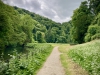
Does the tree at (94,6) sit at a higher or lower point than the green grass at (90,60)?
higher

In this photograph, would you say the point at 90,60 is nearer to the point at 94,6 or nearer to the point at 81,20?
the point at 81,20

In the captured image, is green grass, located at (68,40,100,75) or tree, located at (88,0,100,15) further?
tree, located at (88,0,100,15)

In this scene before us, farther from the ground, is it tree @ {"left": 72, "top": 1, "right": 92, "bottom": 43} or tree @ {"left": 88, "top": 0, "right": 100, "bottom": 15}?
tree @ {"left": 88, "top": 0, "right": 100, "bottom": 15}

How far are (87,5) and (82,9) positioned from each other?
7.31 feet

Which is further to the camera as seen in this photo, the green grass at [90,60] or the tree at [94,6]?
the tree at [94,6]

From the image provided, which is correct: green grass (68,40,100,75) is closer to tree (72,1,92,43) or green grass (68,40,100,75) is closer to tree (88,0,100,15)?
tree (72,1,92,43)

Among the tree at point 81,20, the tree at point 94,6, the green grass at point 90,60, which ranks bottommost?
the green grass at point 90,60

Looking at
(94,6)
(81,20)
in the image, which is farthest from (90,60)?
(94,6)

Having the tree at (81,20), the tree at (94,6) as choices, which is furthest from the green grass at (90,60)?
the tree at (94,6)

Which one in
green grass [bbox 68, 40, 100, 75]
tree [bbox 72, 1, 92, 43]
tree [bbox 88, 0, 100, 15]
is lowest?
green grass [bbox 68, 40, 100, 75]

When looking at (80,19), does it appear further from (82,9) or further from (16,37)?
(16,37)

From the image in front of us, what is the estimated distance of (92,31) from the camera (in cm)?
3528

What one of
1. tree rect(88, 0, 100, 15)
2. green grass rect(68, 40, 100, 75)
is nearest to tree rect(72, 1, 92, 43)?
tree rect(88, 0, 100, 15)

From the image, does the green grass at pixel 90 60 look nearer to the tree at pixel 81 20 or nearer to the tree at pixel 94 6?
the tree at pixel 81 20
